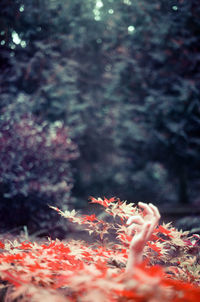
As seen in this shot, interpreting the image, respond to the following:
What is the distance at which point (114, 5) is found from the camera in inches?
313

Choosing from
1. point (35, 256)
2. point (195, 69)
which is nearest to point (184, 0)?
point (195, 69)

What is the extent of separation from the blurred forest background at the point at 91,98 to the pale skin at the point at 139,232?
2.74 metres

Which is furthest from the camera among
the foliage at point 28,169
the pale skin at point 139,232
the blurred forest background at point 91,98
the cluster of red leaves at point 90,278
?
the blurred forest background at point 91,98

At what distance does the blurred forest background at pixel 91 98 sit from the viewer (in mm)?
4430

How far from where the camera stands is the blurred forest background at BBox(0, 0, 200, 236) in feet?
14.5

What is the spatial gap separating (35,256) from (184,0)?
6.38m

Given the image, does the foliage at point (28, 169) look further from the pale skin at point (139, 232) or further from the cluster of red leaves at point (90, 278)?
the pale skin at point (139, 232)

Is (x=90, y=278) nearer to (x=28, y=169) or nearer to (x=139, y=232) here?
(x=139, y=232)

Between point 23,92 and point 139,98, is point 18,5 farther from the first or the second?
point 139,98

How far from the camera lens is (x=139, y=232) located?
174 centimetres

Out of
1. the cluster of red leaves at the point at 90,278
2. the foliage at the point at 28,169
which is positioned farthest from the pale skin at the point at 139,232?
the foliage at the point at 28,169

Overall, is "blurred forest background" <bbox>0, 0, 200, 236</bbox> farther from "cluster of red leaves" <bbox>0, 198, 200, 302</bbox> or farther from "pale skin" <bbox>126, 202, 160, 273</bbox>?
"pale skin" <bbox>126, 202, 160, 273</bbox>

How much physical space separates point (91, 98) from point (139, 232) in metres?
7.32

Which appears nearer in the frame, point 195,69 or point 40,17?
point 40,17
